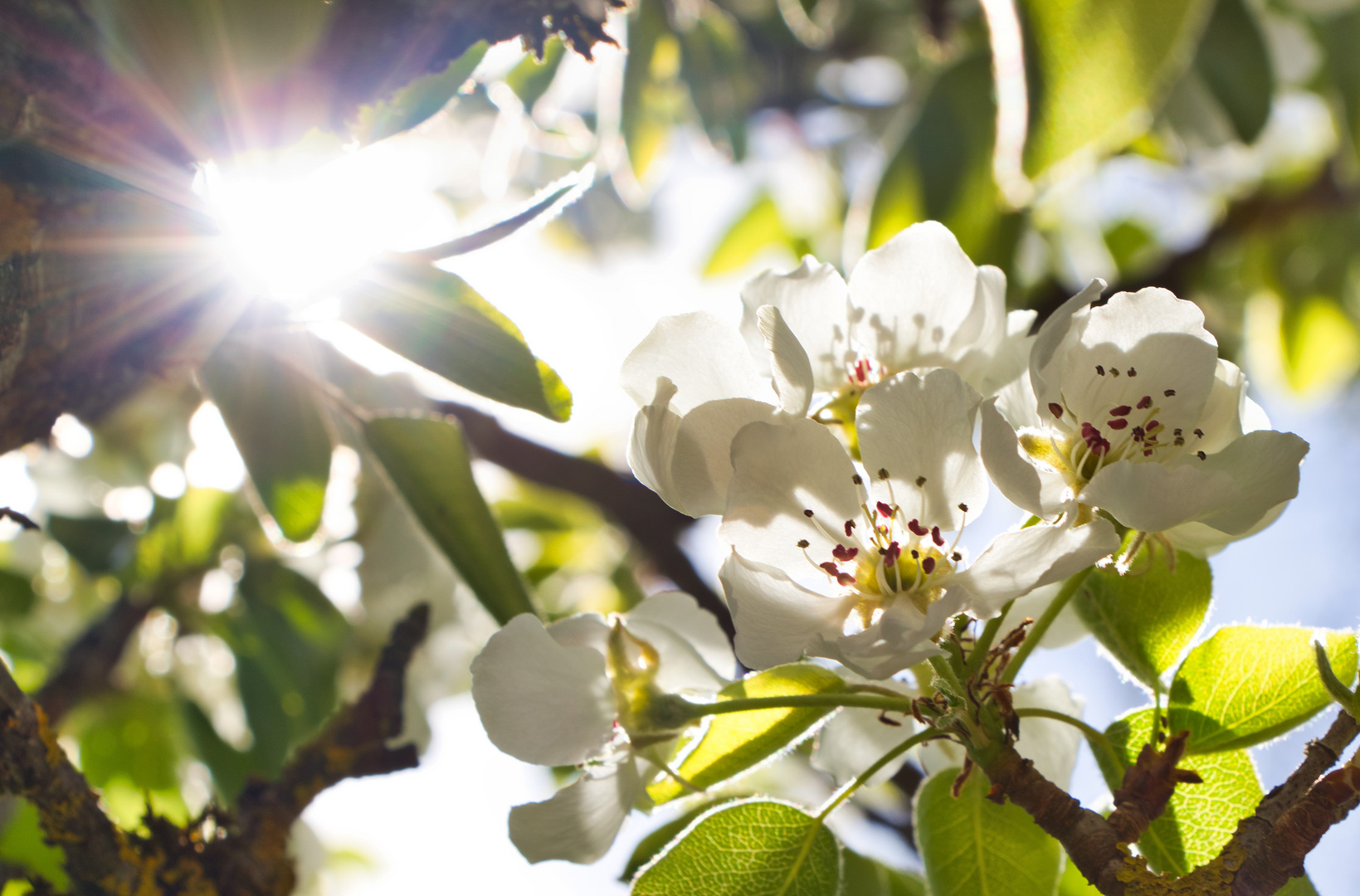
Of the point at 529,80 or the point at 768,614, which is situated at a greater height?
the point at 529,80

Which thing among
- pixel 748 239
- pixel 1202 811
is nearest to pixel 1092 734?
pixel 1202 811

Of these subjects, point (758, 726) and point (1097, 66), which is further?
point (1097, 66)

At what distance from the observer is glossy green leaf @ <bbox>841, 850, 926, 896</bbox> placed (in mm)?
707

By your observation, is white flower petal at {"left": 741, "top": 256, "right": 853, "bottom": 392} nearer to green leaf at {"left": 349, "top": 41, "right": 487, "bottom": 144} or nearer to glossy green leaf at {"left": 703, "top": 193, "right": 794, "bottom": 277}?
green leaf at {"left": 349, "top": 41, "right": 487, "bottom": 144}

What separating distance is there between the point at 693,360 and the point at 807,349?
0.13m

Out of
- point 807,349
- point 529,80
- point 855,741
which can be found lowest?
point 855,741

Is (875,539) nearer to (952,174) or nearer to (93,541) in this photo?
(952,174)

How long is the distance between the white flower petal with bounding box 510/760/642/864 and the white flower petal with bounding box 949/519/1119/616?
0.23 meters

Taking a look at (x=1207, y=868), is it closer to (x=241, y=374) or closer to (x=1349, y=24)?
(x=241, y=374)

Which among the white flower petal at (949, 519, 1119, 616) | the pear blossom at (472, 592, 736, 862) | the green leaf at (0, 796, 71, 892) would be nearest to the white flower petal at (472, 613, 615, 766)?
the pear blossom at (472, 592, 736, 862)

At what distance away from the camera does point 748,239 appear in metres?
2.03

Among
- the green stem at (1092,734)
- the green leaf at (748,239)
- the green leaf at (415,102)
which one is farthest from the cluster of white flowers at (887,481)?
the green leaf at (748,239)

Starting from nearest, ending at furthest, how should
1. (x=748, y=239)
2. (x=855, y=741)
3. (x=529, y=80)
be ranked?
(x=855, y=741)
(x=529, y=80)
(x=748, y=239)

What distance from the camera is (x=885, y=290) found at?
0.63 m
